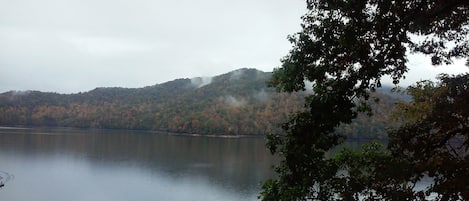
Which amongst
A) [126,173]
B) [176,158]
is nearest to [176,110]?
[176,158]

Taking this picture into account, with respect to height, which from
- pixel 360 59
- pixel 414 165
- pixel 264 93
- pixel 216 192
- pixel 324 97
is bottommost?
pixel 216 192

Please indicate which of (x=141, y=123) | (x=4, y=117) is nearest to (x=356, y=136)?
(x=141, y=123)

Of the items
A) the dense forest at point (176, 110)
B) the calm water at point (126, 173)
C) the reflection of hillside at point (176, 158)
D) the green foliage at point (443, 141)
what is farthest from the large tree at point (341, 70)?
the dense forest at point (176, 110)

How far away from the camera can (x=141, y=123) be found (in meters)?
125

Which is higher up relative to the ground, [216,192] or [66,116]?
[66,116]

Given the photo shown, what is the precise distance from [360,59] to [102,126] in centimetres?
12672

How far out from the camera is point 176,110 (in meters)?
131

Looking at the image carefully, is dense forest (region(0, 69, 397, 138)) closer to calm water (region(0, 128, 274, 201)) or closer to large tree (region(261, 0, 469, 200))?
calm water (region(0, 128, 274, 201))

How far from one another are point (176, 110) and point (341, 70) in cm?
12616

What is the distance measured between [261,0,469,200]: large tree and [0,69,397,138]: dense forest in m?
93.2

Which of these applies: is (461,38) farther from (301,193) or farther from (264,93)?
(264,93)

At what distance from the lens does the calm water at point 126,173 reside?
33781 mm

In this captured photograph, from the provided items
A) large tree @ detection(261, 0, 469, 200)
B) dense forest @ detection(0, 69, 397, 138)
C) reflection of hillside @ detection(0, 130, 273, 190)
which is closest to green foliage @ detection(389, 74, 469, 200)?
large tree @ detection(261, 0, 469, 200)

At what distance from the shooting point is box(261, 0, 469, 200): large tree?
5.86m
